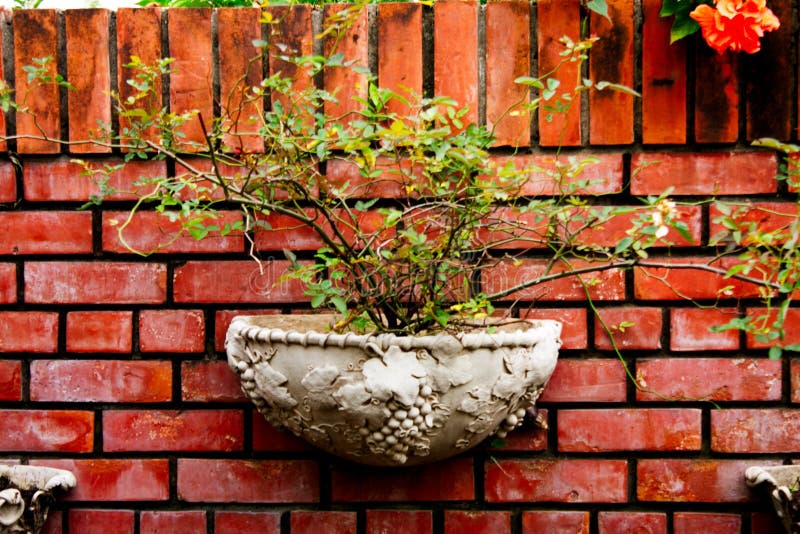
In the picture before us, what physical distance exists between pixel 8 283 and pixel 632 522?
1.38m

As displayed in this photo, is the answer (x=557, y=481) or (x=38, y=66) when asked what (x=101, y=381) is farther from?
(x=557, y=481)

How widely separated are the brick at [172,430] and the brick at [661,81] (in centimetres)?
103

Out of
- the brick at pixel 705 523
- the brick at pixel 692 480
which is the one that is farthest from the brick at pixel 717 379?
the brick at pixel 705 523

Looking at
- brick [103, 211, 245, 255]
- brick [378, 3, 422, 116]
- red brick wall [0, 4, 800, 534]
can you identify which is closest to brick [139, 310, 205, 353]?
red brick wall [0, 4, 800, 534]

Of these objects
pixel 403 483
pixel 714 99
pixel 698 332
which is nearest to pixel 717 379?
pixel 698 332

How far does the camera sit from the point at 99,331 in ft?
4.99

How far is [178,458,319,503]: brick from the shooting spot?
1.51m

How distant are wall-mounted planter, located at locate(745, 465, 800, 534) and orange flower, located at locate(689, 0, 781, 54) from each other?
31.8 inches

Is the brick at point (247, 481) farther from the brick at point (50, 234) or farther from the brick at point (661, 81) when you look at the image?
the brick at point (661, 81)

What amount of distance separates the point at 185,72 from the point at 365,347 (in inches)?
28.7

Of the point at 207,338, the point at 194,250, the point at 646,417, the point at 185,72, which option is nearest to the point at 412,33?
the point at 185,72

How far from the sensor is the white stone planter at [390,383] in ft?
3.89

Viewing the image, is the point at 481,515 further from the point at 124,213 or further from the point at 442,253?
the point at 124,213

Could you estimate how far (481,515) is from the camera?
4.91ft
